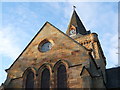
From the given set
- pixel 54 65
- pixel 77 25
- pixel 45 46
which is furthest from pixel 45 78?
pixel 77 25

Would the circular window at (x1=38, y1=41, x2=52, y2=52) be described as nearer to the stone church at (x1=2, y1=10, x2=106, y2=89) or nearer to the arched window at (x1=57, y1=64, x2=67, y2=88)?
the stone church at (x1=2, y1=10, x2=106, y2=89)

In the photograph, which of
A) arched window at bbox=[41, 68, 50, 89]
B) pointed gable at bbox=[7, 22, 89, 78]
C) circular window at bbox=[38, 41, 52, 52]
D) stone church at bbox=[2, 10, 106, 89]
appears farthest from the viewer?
circular window at bbox=[38, 41, 52, 52]

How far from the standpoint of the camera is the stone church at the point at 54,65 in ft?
47.6

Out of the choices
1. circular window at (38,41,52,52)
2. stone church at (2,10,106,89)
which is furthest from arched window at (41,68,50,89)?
circular window at (38,41,52,52)

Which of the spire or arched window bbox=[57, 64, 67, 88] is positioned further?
the spire

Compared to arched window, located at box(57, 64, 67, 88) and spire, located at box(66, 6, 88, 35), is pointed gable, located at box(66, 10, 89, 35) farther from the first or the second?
arched window, located at box(57, 64, 67, 88)

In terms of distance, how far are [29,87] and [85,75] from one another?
520cm

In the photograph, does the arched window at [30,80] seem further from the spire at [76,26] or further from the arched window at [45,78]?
the spire at [76,26]

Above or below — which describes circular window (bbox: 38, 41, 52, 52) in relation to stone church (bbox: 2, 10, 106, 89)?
above

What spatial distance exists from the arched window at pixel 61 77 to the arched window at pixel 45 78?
0.93m

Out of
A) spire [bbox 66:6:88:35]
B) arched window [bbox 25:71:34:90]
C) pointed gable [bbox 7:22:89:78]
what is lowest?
arched window [bbox 25:71:34:90]

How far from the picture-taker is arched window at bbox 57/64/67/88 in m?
15.2

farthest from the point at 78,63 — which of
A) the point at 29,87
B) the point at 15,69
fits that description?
the point at 15,69

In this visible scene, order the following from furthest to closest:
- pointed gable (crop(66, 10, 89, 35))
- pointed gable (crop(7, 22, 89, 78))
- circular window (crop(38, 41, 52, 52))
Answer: pointed gable (crop(66, 10, 89, 35))
circular window (crop(38, 41, 52, 52))
pointed gable (crop(7, 22, 89, 78))
